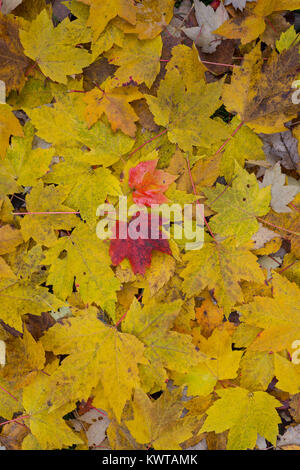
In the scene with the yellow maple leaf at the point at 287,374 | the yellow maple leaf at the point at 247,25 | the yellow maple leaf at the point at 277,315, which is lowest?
the yellow maple leaf at the point at 287,374

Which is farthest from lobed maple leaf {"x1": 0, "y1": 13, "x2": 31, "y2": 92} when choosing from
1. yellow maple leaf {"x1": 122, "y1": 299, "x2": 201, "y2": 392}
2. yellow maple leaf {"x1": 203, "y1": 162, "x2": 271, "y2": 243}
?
yellow maple leaf {"x1": 122, "y1": 299, "x2": 201, "y2": 392}

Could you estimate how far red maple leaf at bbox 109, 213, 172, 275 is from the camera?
3.14ft

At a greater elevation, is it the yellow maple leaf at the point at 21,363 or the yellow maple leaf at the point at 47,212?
the yellow maple leaf at the point at 47,212

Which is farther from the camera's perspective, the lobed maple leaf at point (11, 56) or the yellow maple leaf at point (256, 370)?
the yellow maple leaf at point (256, 370)

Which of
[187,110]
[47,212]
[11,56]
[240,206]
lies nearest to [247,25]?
[187,110]

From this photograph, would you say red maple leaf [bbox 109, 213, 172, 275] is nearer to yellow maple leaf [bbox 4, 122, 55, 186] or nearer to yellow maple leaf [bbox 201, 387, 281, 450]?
yellow maple leaf [bbox 4, 122, 55, 186]

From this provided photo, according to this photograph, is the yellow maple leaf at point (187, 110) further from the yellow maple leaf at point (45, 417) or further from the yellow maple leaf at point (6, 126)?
the yellow maple leaf at point (45, 417)

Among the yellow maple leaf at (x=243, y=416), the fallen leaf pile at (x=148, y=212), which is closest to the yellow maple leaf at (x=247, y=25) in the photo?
the fallen leaf pile at (x=148, y=212)

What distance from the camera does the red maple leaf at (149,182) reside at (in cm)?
97

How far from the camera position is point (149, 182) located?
0.97 meters

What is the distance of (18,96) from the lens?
104cm

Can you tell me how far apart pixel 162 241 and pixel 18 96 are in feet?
2.12

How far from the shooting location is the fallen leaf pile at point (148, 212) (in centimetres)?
96
